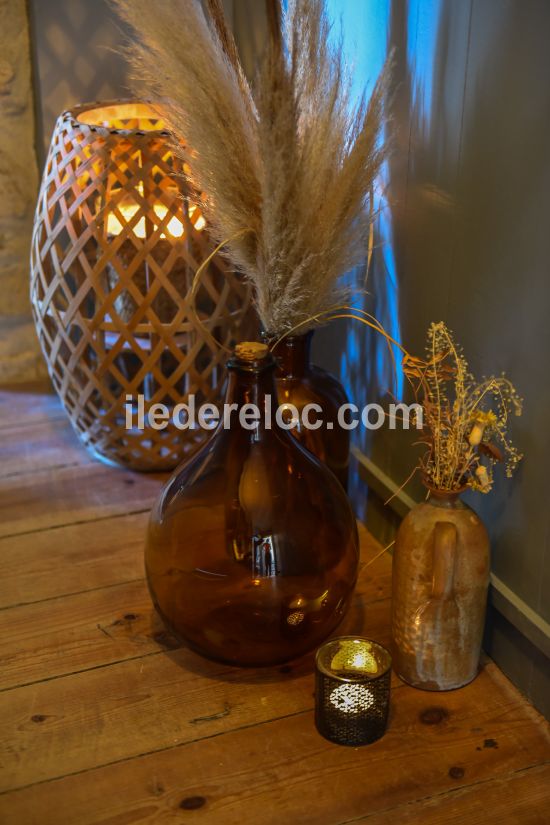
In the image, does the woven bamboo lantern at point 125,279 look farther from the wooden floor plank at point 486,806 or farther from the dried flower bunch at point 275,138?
the wooden floor plank at point 486,806

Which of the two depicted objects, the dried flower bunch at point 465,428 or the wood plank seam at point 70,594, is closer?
the dried flower bunch at point 465,428

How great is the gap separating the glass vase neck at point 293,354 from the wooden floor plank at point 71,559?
1.22ft

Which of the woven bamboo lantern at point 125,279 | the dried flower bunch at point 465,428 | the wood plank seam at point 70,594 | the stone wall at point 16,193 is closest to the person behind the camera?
the dried flower bunch at point 465,428

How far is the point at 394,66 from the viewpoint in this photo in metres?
1.32

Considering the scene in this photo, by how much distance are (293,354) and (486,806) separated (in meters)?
0.65

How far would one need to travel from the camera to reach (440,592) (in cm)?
113

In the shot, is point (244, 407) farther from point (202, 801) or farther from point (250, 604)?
point (202, 801)

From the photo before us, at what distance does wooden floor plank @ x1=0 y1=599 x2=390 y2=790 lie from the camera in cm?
110

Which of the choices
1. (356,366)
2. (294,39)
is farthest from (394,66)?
(356,366)

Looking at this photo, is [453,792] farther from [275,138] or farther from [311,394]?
[275,138]

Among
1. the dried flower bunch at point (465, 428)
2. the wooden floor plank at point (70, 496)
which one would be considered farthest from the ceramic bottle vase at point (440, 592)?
the wooden floor plank at point (70, 496)

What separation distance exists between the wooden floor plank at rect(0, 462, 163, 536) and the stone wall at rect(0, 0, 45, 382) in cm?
48

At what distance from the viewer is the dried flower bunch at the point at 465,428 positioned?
3.65ft

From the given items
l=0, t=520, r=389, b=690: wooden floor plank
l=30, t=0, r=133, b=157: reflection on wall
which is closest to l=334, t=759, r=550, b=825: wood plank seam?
l=0, t=520, r=389, b=690: wooden floor plank
